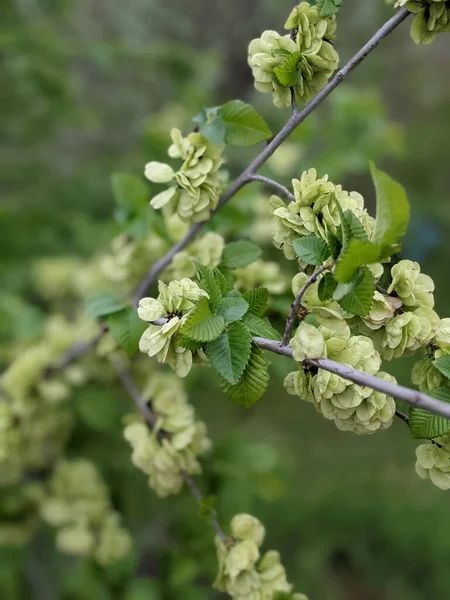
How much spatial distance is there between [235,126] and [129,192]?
26cm

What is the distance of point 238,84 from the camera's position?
2291mm

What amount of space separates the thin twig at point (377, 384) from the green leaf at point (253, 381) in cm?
1

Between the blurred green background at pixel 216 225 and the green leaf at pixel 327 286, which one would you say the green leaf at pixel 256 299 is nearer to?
the green leaf at pixel 327 286

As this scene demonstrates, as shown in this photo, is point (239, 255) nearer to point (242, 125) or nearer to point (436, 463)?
point (242, 125)

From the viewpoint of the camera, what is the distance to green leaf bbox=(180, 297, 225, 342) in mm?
460

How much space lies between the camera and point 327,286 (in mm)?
467

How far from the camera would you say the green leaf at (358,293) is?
0.43 m

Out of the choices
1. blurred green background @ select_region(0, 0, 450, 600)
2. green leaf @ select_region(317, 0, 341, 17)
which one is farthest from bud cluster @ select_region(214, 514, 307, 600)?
green leaf @ select_region(317, 0, 341, 17)

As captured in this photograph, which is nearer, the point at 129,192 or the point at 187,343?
the point at 187,343

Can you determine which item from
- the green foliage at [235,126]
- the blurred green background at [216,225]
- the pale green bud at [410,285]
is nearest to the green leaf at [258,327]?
the pale green bud at [410,285]

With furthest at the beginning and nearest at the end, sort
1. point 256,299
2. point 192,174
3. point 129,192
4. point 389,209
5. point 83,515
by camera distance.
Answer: point 83,515
point 129,192
point 192,174
point 256,299
point 389,209

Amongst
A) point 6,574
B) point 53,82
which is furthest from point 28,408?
point 53,82

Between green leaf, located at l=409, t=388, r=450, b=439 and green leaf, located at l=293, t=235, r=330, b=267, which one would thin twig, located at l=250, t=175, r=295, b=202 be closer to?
green leaf, located at l=293, t=235, r=330, b=267

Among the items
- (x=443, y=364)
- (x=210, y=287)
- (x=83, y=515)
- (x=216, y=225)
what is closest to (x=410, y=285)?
(x=443, y=364)
